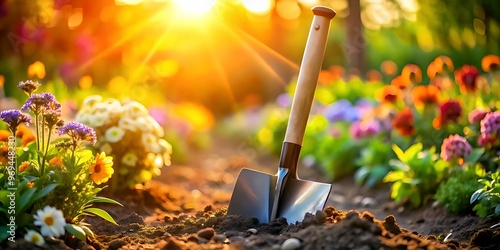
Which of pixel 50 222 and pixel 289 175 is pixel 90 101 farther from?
pixel 50 222

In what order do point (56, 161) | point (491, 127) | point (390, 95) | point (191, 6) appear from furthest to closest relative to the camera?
point (191, 6) < point (390, 95) < point (491, 127) < point (56, 161)

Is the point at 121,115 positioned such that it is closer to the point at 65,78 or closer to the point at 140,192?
the point at 140,192

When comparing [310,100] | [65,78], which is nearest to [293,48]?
[65,78]

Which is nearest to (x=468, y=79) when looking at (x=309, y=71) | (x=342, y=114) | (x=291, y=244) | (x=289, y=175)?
(x=342, y=114)

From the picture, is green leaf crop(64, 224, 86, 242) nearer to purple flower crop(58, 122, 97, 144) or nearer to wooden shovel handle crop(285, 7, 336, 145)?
purple flower crop(58, 122, 97, 144)

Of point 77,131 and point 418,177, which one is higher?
point 418,177

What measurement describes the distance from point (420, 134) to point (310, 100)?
2368mm

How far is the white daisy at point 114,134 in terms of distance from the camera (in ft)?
13.1

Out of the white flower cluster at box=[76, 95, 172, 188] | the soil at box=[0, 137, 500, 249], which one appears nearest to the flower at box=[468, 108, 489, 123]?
the soil at box=[0, 137, 500, 249]

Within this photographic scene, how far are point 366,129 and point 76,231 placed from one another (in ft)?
11.7

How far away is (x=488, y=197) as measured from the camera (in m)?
3.24

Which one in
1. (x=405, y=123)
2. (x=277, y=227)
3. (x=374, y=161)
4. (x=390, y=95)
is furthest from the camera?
(x=390, y=95)

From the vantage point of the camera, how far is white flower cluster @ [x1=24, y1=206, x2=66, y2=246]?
2.36m

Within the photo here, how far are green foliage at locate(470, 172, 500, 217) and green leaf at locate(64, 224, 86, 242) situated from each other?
200cm
